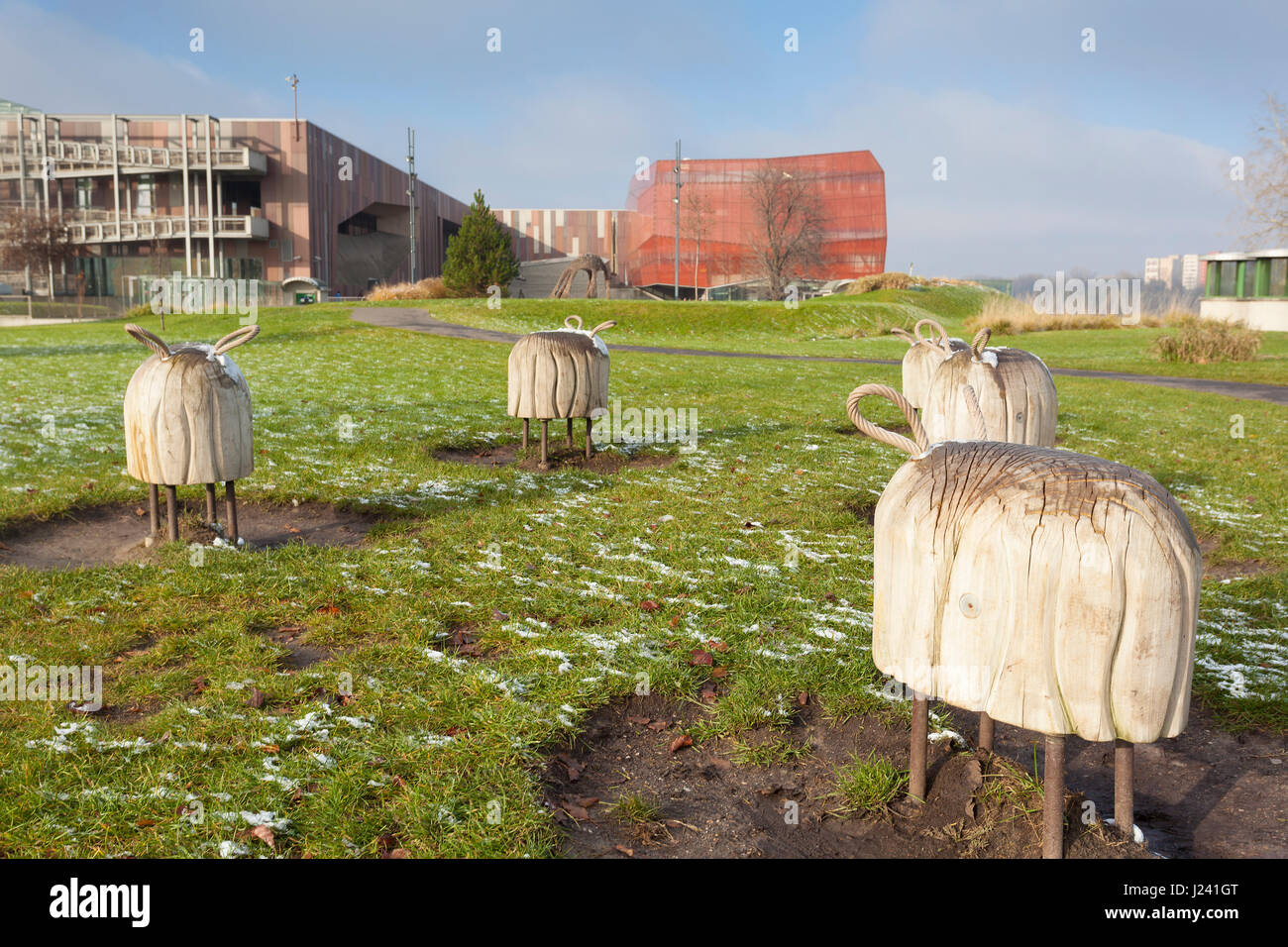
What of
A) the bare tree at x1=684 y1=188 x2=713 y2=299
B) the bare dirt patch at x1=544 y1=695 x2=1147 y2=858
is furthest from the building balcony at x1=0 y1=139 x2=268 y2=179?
the bare dirt patch at x1=544 y1=695 x2=1147 y2=858

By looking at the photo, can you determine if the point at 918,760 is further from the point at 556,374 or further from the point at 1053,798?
the point at 556,374

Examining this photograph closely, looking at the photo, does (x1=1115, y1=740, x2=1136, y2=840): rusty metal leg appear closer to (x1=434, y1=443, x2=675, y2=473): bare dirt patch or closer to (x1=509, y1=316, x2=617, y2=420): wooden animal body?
(x1=509, y1=316, x2=617, y2=420): wooden animal body

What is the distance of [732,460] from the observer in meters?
11.2

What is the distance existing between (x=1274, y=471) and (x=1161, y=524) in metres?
10.4

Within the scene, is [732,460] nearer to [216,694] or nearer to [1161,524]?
[216,694]

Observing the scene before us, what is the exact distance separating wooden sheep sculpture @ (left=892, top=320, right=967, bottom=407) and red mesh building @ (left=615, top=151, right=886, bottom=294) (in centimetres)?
6873

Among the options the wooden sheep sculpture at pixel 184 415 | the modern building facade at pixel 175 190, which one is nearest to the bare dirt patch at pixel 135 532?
the wooden sheep sculpture at pixel 184 415

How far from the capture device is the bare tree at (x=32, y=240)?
4944 centimetres

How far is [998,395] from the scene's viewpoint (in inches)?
242

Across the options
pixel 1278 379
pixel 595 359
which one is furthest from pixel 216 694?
pixel 1278 379

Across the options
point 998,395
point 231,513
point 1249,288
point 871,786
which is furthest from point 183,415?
point 1249,288

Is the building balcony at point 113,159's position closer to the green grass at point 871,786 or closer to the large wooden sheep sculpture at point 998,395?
the large wooden sheep sculpture at point 998,395

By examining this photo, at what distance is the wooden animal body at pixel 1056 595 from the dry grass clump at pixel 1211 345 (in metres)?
27.4

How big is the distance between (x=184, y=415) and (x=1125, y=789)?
254 inches
